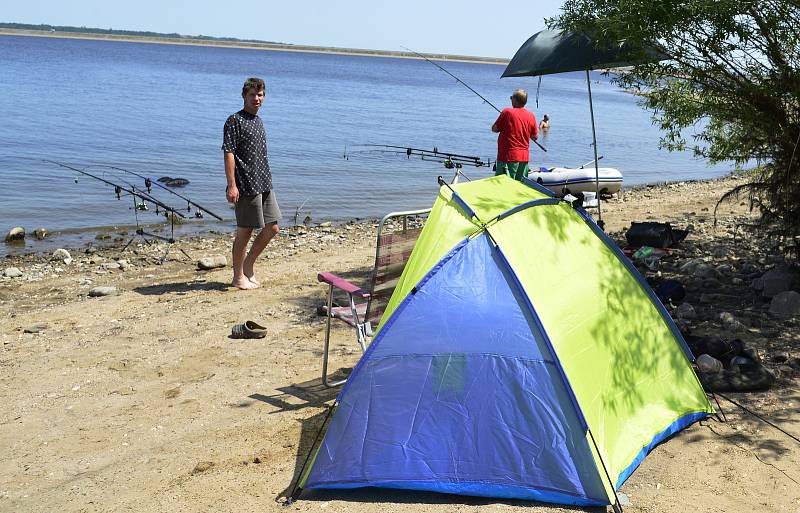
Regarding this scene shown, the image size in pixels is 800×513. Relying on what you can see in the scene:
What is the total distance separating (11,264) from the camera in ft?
38.9

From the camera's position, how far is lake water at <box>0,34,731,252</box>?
17.1 m

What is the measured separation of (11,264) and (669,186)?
47.1 ft

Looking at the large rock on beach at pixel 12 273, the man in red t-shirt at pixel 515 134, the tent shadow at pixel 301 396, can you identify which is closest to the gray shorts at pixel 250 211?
the tent shadow at pixel 301 396

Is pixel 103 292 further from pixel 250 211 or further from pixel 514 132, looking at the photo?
pixel 514 132

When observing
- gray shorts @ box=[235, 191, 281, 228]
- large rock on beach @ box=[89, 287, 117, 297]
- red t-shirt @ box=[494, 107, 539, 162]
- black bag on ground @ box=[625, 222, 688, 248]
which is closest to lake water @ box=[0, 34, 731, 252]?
red t-shirt @ box=[494, 107, 539, 162]

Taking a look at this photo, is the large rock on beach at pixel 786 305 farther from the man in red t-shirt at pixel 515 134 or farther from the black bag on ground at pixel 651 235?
the man in red t-shirt at pixel 515 134

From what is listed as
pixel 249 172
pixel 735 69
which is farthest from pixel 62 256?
pixel 735 69

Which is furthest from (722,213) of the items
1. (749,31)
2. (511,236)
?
(511,236)

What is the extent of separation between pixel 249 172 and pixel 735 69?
437 centimetres

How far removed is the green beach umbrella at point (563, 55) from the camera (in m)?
7.74

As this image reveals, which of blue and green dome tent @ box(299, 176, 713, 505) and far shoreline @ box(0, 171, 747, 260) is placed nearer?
blue and green dome tent @ box(299, 176, 713, 505)

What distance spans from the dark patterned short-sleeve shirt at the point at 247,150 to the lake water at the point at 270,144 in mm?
4822

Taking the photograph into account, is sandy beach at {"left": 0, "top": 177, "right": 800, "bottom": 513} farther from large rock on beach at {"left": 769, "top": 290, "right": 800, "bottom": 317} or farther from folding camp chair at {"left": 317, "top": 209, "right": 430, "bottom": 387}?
folding camp chair at {"left": 317, "top": 209, "right": 430, "bottom": 387}

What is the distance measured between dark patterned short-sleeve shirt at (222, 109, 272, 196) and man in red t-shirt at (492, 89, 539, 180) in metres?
2.95
